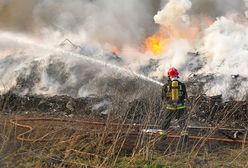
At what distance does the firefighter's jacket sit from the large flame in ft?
34.3

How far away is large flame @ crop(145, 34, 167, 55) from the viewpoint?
21.1 m

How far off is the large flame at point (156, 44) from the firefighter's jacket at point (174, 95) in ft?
34.3

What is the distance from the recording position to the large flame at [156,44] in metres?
21.1

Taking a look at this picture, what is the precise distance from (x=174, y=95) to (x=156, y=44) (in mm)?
12776

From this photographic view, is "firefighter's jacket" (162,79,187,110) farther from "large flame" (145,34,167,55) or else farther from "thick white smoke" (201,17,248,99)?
"large flame" (145,34,167,55)

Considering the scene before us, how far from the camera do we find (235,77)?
14.7m

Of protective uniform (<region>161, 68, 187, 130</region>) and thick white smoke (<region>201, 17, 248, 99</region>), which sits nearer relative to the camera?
protective uniform (<region>161, 68, 187, 130</region>)

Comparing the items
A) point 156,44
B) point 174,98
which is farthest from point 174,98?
point 156,44

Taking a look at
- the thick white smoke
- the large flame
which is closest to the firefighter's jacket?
the thick white smoke

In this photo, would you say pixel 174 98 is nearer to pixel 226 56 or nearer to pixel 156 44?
pixel 226 56

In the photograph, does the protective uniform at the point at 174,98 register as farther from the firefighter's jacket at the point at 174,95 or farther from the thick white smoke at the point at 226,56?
the thick white smoke at the point at 226,56

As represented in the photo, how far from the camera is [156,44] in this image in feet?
73.6

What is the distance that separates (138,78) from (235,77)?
359 centimetres

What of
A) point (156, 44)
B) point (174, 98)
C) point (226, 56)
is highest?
point (156, 44)
